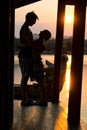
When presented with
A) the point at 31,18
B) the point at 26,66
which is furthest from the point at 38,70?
the point at 31,18

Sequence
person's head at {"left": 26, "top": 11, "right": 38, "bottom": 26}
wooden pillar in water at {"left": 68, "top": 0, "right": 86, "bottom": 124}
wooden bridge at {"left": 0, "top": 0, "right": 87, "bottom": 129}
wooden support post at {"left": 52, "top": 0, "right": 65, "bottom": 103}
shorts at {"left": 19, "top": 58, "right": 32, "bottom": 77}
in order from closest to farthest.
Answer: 1. wooden bridge at {"left": 0, "top": 0, "right": 87, "bottom": 129}
2. wooden pillar in water at {"left": 68, "top": 0, "right": 86, "bottom": 124}
3. person's head at {"left": 26, "top": 11, "right": 38, "bottom": 26}
4. shorts at {"left": 19, "top": 58, "right": 32, "bottom": 77}
5. wooden support post at {"left": 52, "top": 0, "right": 65, "bottom": 103}

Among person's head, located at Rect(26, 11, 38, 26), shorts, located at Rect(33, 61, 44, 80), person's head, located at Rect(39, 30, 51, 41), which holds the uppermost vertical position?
person's head, located at Rect(26, 11, 38, 26)

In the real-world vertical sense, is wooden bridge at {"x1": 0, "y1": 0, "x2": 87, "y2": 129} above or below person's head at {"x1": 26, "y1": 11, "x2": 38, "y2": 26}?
below

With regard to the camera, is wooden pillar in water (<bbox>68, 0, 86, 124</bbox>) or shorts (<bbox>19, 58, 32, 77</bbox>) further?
shorts (<bbox>19, 58, 32, 77</bbox>)

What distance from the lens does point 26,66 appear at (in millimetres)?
9305

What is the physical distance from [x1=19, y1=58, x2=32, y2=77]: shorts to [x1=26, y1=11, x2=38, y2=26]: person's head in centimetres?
64

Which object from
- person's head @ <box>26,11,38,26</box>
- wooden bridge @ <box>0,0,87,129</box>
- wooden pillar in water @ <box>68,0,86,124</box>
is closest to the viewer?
wooden bridge @ <box>0,0,87,129</box>

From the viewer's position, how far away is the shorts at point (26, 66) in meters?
9.20

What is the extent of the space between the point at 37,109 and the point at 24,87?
1.57 feet

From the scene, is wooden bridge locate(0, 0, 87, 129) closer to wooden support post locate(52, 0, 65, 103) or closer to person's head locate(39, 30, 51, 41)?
wooden support post locate(52, 0, 65, 103)

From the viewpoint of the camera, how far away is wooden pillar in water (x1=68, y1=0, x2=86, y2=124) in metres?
7.88

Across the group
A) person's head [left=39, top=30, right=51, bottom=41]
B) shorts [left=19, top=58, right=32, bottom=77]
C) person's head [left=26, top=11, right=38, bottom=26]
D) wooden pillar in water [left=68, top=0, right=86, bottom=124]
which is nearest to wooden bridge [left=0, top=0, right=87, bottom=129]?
→ wooden pillar in water [left=68, top=0, right=86, bottom=124]
